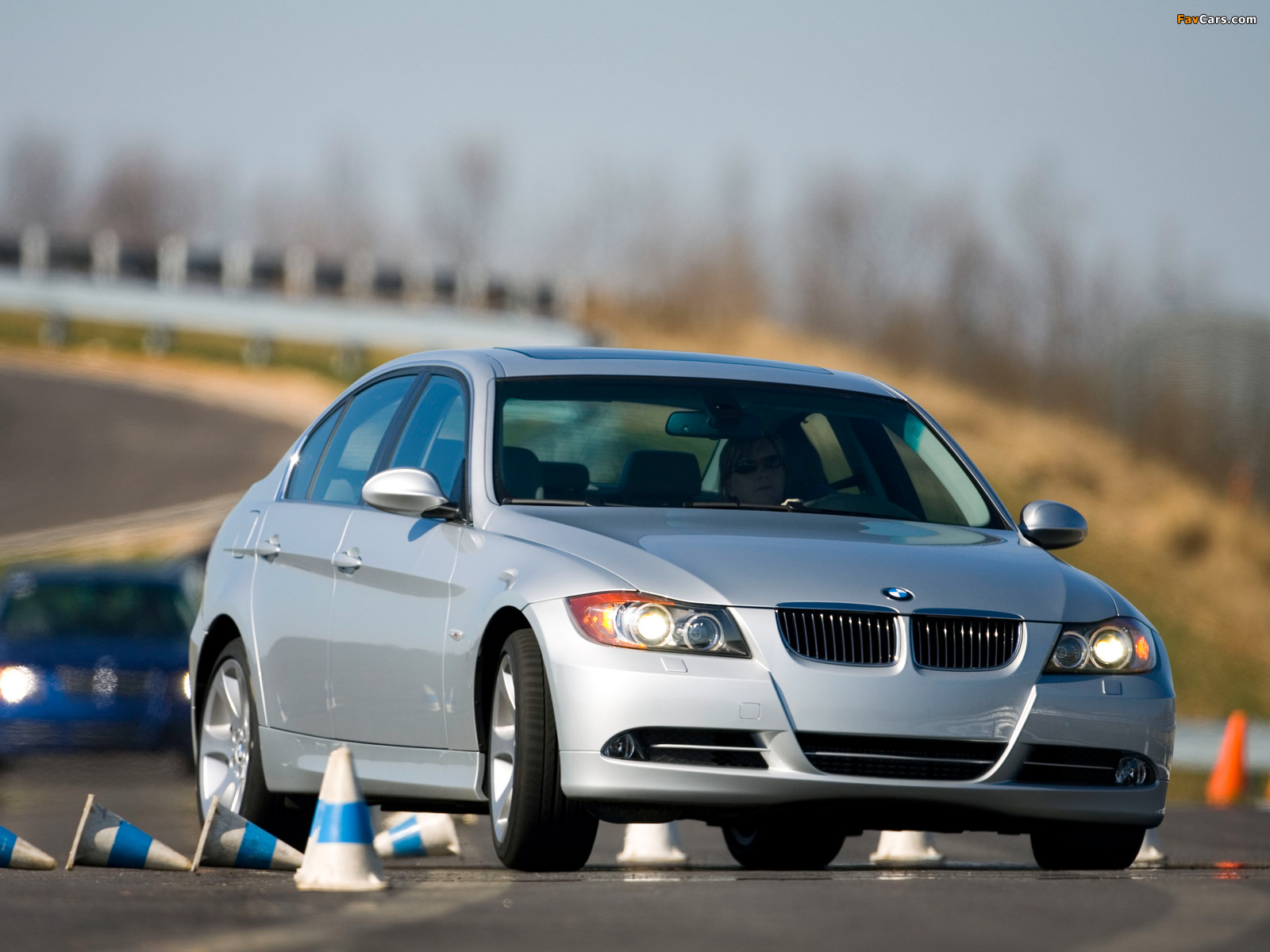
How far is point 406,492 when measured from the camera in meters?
7.41

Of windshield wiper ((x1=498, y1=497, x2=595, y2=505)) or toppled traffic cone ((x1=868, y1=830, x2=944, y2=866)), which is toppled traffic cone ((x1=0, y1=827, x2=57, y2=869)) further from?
toppled traffic cone ((x1=868, y1=830, x2=944, y2=866))

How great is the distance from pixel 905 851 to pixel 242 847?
3.41 m

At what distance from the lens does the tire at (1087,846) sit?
700cm

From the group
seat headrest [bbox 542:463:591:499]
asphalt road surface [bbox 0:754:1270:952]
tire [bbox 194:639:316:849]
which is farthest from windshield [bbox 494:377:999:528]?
tire [bbox 194:639:316:849]

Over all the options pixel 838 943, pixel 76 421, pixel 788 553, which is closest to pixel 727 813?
pixel 788 553

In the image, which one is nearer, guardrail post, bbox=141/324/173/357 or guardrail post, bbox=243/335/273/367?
guardrail post, bbox=243/335/273/367

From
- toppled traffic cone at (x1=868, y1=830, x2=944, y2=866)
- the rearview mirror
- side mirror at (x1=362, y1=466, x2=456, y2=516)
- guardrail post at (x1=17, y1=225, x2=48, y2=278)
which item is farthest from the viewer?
guardrail post at (x1=17, y1=225, x2=48, y2=278)

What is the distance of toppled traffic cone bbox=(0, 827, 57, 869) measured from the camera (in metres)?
8.02

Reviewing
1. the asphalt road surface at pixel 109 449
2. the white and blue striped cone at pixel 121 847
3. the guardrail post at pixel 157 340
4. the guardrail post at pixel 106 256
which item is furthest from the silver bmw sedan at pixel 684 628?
the guardrail post at pixel 106 256

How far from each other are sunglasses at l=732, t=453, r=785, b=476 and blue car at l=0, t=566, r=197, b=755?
30.5ft

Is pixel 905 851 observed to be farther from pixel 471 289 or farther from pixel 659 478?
pixel 471 289

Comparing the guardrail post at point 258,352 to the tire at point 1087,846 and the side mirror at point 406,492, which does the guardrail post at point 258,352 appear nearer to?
the side mirror at point 406,492

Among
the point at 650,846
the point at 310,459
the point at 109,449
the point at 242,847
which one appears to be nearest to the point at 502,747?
the point at 242,847

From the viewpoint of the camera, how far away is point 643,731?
21.6 feet
